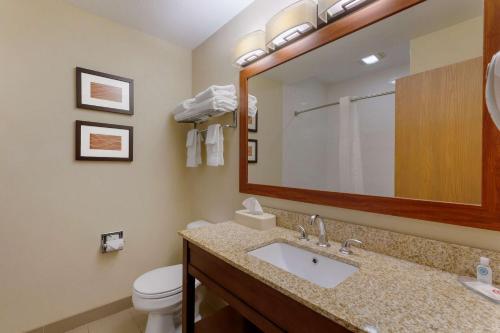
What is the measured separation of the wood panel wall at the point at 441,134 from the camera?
812mm

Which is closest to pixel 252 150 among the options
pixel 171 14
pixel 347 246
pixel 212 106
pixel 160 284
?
pixel 212 106

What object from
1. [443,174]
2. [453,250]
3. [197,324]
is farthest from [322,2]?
[197,324]

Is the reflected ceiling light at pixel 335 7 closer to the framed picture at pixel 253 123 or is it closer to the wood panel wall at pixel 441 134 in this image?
the wood panel wall at pixel 441 134

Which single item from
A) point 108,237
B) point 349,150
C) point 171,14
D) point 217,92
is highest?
point 171,14

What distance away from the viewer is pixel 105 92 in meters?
1.81

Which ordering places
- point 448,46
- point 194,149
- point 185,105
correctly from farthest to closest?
point 194,149, point 185,105, point 448,46

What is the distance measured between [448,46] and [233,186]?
1.42m

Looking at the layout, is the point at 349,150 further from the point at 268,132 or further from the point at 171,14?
the point at 171,14

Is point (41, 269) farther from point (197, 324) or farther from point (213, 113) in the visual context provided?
point (213, 113)

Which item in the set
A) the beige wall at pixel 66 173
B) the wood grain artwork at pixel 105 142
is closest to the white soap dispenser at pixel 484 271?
the beige wall at pixel 66 173

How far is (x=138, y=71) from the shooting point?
6.54 feet

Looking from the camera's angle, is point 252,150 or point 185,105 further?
point 185,105

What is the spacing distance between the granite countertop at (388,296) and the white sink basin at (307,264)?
0.14ft

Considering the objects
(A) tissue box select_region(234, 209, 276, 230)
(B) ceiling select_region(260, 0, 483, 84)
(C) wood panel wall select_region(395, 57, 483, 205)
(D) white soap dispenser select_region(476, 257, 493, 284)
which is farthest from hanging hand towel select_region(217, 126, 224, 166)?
(D) white soap dispenser select_region(476, 257, 493, 284)
